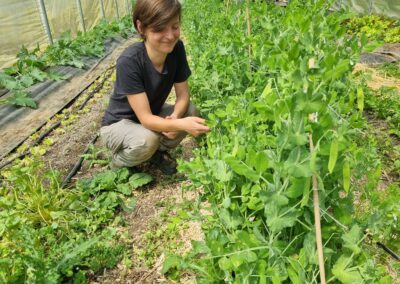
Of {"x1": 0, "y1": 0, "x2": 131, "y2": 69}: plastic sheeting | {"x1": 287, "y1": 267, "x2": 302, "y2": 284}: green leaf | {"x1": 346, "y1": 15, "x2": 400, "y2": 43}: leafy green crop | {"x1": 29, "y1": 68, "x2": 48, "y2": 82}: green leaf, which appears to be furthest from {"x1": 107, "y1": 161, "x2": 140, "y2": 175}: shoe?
{"x1": 346, "y1": 15, "x2": 400, "y2": 43}: leafy green crop

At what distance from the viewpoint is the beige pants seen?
94.0 inches

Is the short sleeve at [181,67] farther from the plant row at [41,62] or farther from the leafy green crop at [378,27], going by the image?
the leafy green crop at [378,27]

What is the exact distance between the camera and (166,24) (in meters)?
2.02

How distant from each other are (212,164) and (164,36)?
1082 millimetres

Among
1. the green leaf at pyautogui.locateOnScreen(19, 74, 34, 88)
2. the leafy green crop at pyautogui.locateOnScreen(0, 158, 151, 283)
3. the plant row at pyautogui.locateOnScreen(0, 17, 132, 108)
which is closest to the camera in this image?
the leafy green crop at pyautogui.locateOnScreen(0, 158, 151, 283)

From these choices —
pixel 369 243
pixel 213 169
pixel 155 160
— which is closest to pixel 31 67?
pixel 155 160

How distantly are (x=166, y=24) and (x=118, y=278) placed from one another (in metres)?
1.49

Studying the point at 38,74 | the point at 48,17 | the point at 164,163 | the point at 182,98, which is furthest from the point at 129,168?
the point at 48,17

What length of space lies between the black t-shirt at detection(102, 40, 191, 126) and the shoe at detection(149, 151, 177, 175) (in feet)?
1.12

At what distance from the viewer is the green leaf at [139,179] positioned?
2.53m

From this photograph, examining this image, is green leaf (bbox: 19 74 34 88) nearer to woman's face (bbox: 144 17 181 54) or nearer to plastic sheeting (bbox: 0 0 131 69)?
plastic sheeting (bbox: 0 0 131 69)

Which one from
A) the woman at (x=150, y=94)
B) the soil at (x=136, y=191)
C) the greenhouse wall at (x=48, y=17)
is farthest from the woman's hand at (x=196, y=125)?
the greenhouse wall at (x=48, y=17)

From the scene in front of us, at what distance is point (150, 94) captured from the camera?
2473 mm

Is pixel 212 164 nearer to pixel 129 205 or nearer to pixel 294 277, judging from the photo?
pixel 294 277
